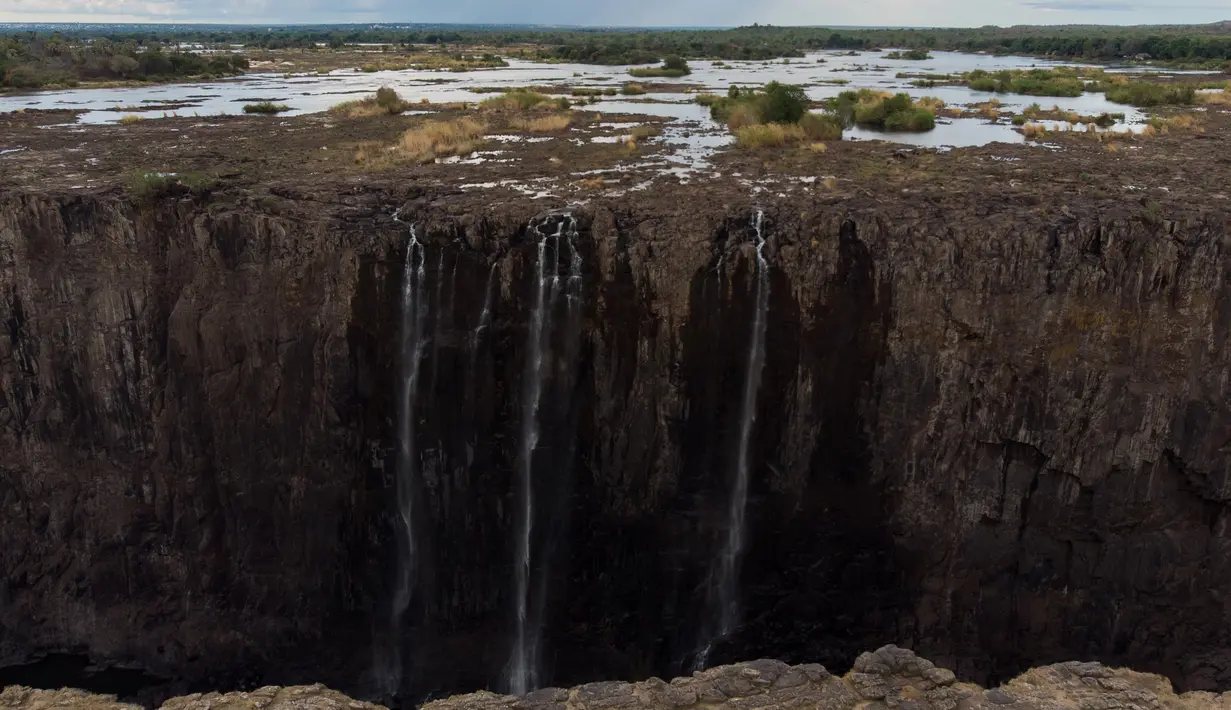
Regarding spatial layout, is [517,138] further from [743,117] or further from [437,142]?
[743,117]

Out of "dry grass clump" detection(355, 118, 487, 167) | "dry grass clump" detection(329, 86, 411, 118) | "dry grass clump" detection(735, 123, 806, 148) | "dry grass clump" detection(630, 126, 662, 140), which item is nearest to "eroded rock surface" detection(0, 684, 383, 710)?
"dry grass clump" detection(355, 118, 487, 167)

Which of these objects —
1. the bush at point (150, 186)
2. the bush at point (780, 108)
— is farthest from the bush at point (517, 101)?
the bush at point (150, 186)

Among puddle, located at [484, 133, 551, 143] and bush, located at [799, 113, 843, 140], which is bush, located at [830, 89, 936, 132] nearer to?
bush, located at [799, 113, 843, 140]

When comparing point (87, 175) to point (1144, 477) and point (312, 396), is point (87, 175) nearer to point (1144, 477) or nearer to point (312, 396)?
point (312, 396)

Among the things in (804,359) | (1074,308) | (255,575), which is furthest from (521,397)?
(1074,308)

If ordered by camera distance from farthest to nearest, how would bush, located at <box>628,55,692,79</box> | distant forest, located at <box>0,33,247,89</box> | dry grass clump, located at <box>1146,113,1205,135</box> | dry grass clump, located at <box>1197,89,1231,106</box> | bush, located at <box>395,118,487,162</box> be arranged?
bush, located at <box>628,55,692,79</box>, distant forest, located at <box>0,33,247,89</box>, dry grass clump, located at <box>1197,89,1231,106</box>, dry grass clump, located at <box>1146,113,1205,135</box>, bush, located at <box>395,118,487,162</box>

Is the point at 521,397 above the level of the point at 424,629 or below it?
above
